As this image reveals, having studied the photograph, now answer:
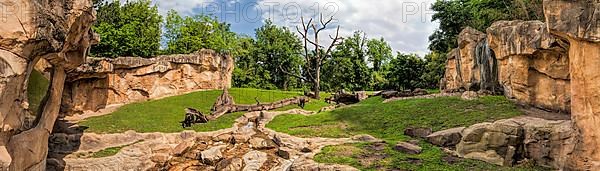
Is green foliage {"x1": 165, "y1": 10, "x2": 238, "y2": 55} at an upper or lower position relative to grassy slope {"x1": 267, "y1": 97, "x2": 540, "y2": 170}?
upper

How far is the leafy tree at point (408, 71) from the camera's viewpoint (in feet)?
149

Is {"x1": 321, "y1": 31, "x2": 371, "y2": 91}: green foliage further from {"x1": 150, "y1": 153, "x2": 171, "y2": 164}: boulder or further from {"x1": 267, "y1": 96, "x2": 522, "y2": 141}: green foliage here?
{"x1": 150, "y1": 153, "x2": 171, "y2": 164}: boulder

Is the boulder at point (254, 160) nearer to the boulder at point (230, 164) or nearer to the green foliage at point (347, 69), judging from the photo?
the boulder at point (230, 164)

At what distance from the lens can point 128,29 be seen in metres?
39.4

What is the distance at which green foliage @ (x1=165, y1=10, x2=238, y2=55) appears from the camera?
4600cm

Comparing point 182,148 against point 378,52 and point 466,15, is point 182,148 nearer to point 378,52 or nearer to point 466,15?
point 466,15

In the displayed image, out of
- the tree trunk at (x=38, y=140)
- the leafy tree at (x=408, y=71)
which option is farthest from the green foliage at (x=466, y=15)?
the tree trunk at (x=38, y=140)

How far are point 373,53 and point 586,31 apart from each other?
48.4 m

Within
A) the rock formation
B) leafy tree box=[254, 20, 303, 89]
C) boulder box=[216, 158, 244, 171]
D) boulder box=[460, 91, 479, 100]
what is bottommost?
boulder box=[216, 158, 244, 171]

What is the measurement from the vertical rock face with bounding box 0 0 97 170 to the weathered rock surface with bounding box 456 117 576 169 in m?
12.5

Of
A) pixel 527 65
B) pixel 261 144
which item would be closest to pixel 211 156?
pixel 261 144

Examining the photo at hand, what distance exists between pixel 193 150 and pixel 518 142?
1215cm

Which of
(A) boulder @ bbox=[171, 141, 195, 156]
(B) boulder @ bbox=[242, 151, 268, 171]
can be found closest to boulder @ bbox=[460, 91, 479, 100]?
(B) boulder @ bbox=[242, 151, 268, 171]

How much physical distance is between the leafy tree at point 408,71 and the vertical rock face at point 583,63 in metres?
34.5
